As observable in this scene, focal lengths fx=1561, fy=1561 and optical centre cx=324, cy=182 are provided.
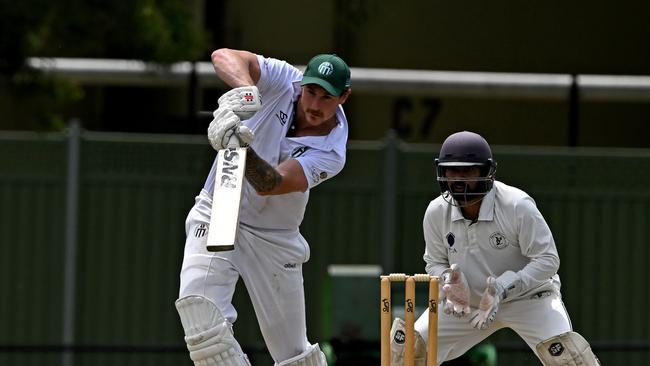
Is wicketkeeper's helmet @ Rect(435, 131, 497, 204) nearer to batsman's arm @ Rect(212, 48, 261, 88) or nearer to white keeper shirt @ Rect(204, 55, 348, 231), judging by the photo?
white keeper shirt @ Rect(204, 55, 348, 231)

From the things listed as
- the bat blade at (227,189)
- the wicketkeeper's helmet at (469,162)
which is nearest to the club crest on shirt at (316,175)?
the wicketkeeper's helmet at (469,162)

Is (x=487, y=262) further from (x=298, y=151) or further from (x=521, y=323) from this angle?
(x=298, y=151)

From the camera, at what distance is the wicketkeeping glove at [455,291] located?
21.0 feet

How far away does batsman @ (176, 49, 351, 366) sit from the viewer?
6082 millimetres

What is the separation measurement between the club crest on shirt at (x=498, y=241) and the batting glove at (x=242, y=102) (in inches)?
52.2

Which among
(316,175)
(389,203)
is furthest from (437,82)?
(316,175)

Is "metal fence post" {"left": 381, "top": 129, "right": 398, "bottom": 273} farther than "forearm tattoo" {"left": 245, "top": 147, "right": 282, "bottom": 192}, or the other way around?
"metal fence post" {"left": 381, "top": 129, "right": 398, "bottom": 273}

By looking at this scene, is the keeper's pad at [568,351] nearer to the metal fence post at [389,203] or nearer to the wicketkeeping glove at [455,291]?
the wicketkeeping glove at [455,291]

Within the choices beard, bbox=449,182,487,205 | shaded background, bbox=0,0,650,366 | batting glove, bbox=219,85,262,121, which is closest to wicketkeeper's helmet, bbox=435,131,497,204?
beard, bbox=449,182,487,205

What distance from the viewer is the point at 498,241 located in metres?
6.55

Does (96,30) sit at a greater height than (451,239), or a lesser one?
greater

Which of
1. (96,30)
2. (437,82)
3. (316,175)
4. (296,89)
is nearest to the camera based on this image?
(316,175)

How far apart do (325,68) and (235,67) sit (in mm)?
361

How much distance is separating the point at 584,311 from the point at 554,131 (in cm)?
404
